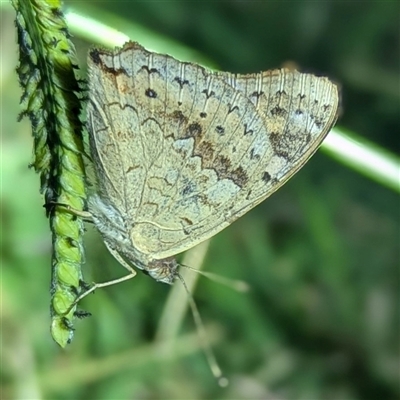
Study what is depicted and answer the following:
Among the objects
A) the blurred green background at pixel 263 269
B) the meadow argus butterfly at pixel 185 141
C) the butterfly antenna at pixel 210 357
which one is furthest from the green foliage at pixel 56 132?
the butterfly antenna at pixel 210 357

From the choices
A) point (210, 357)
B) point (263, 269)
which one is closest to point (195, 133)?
point (210, 357)

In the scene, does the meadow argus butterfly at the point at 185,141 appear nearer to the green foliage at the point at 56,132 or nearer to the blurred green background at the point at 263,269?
the green foliage at the point at 56,132

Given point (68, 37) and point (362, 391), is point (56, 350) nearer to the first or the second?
point (362, 391)

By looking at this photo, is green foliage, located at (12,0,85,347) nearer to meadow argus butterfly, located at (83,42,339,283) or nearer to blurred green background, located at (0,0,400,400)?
meadow argus butterfly, located at (83,42,339,283)

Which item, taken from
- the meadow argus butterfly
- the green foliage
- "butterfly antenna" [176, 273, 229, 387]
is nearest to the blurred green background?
"butterfly antenna" [176, 273, 229, 387]

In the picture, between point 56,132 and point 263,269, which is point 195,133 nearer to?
point 56,132

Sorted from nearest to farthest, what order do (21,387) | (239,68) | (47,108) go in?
(47,108)
(21,387)
(239,68)

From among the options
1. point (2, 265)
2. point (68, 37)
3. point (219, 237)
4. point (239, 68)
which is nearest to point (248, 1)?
point (239, 68)
